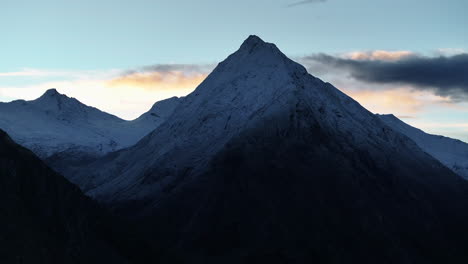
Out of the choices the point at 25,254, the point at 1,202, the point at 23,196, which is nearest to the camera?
the point at 25,254

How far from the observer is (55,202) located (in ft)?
519

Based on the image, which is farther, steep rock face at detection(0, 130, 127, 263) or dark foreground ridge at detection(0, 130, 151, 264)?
dark foreground ridge at detection(0, 130, 151, 264)

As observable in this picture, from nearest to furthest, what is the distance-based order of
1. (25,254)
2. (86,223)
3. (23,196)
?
(25,254), (23,196), (86,223)

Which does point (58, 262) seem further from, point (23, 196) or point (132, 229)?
point (132, 229)

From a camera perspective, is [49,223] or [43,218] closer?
[49,223]

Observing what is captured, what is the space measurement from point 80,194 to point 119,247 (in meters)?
15.2

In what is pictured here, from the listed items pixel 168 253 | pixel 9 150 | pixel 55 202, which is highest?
pixel 9 150

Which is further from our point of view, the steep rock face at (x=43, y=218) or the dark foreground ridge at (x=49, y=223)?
the dark foreground ridge at (x=49, y=223)

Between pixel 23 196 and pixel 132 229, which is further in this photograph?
pixel 132 229

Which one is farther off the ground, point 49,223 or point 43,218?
point 43,218

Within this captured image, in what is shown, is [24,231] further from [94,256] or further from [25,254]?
[94,256]

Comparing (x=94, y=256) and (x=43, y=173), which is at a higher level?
(x=43, y=173)

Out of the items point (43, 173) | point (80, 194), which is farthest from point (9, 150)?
point (80, 194)

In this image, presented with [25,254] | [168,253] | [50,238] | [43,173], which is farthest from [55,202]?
[168,253]
